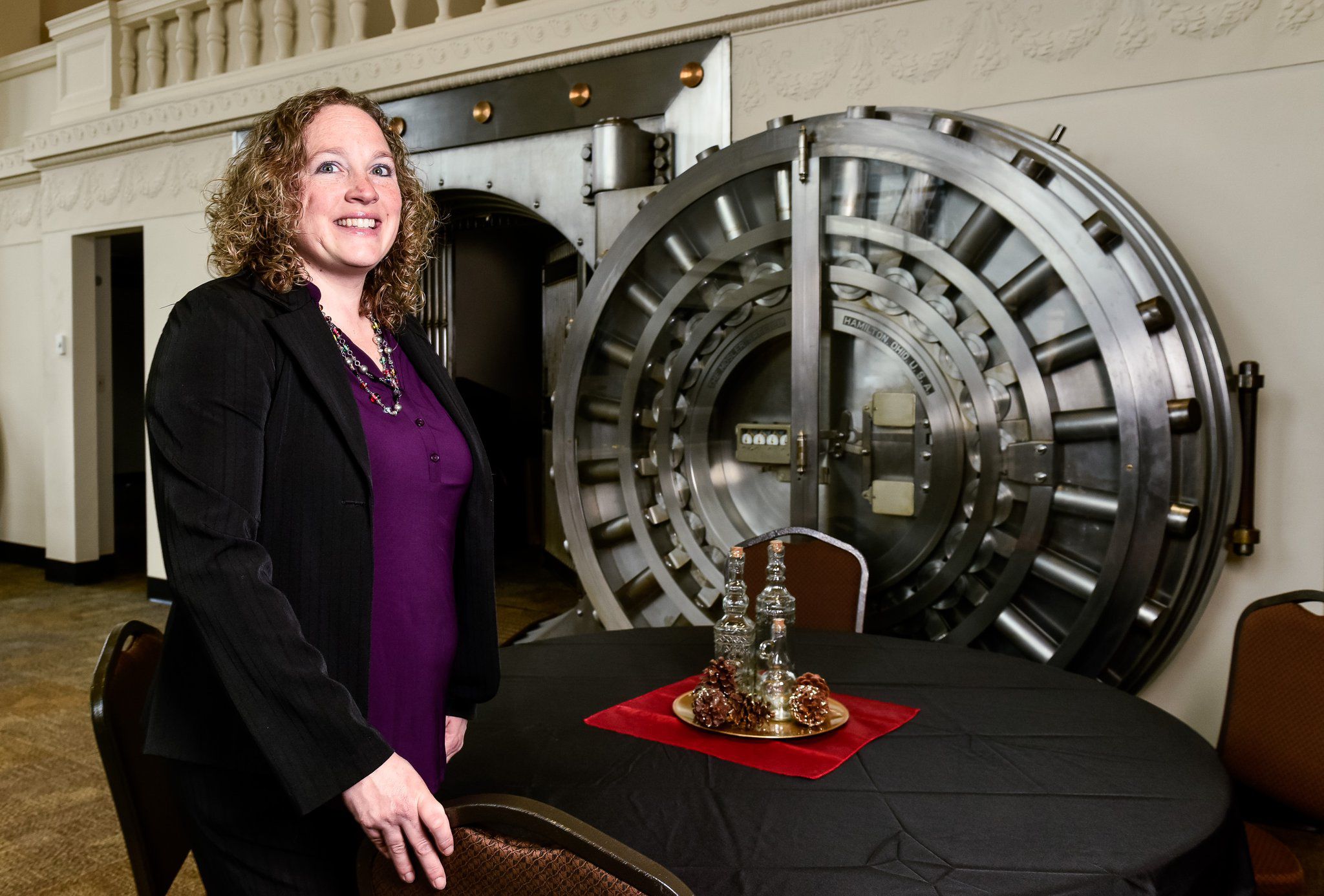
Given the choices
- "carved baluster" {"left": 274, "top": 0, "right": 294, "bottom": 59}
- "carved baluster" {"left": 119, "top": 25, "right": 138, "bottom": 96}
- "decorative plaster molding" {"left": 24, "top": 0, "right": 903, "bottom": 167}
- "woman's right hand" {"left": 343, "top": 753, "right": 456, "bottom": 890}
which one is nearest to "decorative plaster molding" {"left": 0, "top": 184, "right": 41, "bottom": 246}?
"decorative plaster molding" {"left": 24, "top": 0, "right": 903, "bottom": 167}

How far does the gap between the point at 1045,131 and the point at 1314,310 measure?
32.2 inches

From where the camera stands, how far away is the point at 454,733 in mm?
1270

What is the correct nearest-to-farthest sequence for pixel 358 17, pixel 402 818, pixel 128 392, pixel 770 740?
pixel 402 818 → pixel 770 740 → pixel 358 17 → pixel 128 392

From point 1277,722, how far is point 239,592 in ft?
5.50

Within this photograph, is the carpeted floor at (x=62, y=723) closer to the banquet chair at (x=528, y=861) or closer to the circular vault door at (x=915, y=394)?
the circular vault door at (x=915, y=394)

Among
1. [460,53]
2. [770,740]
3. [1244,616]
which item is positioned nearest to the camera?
[770,740]

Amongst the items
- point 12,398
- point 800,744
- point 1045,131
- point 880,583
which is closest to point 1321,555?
point 880,583

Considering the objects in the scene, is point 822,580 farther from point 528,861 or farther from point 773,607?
point 528,861

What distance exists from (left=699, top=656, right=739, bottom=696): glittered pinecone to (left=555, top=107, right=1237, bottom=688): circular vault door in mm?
1277

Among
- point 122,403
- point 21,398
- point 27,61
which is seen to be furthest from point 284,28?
point 122,403

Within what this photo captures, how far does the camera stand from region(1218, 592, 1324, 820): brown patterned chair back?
5.32 feet

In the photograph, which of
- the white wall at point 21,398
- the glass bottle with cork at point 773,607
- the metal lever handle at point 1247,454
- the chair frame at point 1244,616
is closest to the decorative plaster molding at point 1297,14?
the metal lever handle at point 1247,454

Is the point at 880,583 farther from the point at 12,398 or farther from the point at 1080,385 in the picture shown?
the point at 12,398

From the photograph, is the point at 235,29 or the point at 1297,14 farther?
the point at 235,29
